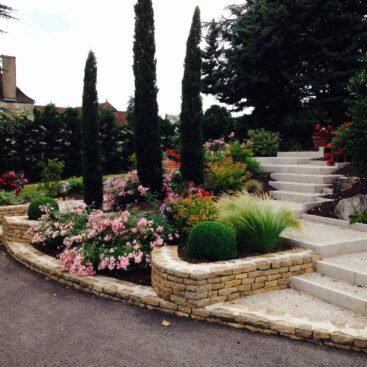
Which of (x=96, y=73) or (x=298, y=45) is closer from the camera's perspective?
(x=96, y=73)

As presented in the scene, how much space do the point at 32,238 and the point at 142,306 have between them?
11.9 feet

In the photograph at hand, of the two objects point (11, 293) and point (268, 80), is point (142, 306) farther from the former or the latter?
point (268, 80)

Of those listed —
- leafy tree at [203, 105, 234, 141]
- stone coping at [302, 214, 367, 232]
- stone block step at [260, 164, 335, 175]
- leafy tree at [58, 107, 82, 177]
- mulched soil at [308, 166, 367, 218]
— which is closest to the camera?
stone coping at [302, 214, 367, 232]

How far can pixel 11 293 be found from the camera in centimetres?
507

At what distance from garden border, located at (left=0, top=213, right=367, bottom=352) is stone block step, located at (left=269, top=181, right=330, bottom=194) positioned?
15.4ft

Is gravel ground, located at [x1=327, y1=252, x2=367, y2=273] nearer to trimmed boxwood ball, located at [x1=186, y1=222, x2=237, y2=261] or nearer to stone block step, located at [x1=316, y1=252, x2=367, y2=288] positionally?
stone block step, located at [x1=316, y1=252, x2=367, y2=288]

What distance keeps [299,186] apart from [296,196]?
452 mm

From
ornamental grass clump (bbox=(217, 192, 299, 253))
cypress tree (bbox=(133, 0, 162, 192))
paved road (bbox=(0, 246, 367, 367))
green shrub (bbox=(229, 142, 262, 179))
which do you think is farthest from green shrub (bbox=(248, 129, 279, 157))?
paved road (bbox=(0, 246, 367, 367))

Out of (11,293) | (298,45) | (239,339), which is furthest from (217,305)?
(298,45)

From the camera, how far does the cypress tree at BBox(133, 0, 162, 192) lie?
317 inches

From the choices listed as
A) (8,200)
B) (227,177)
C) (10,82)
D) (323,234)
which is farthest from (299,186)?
(10,82)

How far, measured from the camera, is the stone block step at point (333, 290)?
4.04 meters

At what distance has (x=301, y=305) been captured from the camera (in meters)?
4.23

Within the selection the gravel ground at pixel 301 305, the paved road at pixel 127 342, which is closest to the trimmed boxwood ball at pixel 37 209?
the paved road at pixel 127 342
